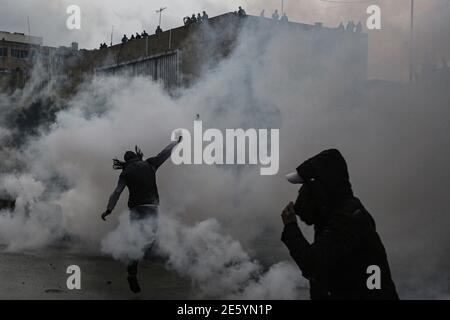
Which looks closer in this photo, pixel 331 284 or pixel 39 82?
pixel 331 284

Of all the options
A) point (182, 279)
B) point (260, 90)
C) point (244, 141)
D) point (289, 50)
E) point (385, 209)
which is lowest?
point (182, 279)

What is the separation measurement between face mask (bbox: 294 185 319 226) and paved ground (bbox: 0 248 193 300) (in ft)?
12.7

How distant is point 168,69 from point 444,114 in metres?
6.82

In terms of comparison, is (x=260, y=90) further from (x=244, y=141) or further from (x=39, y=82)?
(x=39, y=82)

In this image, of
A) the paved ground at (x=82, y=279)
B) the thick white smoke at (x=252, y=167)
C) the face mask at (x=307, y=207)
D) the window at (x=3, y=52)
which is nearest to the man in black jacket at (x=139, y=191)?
the paved ground at (x=82, y=279)

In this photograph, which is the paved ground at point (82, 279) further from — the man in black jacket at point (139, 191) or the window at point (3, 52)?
the window at point (3, 52)

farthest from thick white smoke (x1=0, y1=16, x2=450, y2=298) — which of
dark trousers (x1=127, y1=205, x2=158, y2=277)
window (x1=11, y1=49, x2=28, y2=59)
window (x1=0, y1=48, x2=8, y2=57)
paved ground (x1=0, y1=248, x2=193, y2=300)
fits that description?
window (x1=11, y1=49, x2=28, y2=59)

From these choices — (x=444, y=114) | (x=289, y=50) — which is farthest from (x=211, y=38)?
(x=444, y=114)

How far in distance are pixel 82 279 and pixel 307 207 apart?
540cm

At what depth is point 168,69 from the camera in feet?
49.0

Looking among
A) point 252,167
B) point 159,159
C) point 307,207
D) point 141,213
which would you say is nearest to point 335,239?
point 307,207

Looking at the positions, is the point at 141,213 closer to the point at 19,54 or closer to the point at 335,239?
the point at 335,239

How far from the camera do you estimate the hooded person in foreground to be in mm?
3418

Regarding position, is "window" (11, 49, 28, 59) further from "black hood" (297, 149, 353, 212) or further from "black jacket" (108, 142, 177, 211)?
"black hood" (297, 149, 353, 212)
